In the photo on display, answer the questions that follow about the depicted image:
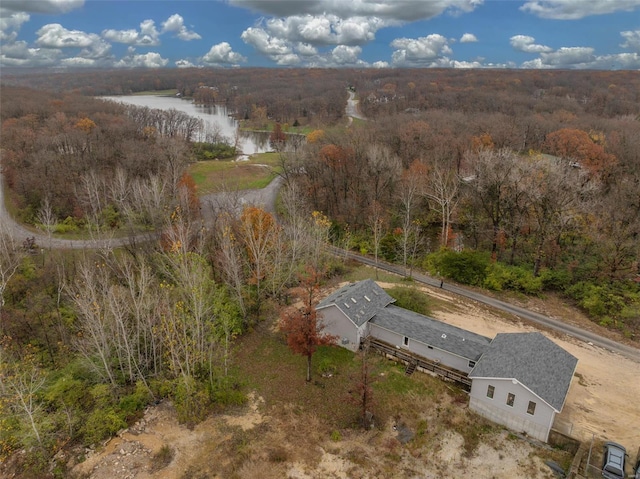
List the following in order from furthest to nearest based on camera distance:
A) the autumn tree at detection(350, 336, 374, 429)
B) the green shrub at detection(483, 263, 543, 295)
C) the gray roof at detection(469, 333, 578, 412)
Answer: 1. the green shrub at detection(483, 263, 543, 295)
2. the autumn tree at detection(350, 336, 374, 429)
3. the gray roof at detection(469, 333, 578, 412)

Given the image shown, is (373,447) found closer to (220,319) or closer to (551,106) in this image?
(220,319)

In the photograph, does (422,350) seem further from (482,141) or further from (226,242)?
(482,141)

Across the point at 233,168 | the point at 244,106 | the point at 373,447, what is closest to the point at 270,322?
the point at 373,447

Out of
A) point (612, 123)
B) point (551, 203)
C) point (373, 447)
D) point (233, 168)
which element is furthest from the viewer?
point (233, 168)

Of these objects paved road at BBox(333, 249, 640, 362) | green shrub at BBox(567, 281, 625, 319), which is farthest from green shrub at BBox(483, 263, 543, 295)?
green shrub at BBox(567, 281, 625, 319)

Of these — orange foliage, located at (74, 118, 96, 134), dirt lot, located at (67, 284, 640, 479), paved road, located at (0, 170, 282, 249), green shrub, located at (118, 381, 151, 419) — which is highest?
orange foliage, located at (74, 118, 96, 134)

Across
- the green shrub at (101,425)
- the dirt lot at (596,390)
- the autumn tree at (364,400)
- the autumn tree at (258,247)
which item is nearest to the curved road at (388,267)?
the dirt lot at (596,390)

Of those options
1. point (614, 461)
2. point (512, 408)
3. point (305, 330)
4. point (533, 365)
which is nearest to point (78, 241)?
point (305, 330)

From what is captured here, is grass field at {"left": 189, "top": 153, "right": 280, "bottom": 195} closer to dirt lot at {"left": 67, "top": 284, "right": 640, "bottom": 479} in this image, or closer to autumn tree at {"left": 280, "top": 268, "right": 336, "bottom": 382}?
autumn tree at {"left": 280, "top": 268, "right": 336, "bottom": 382}
